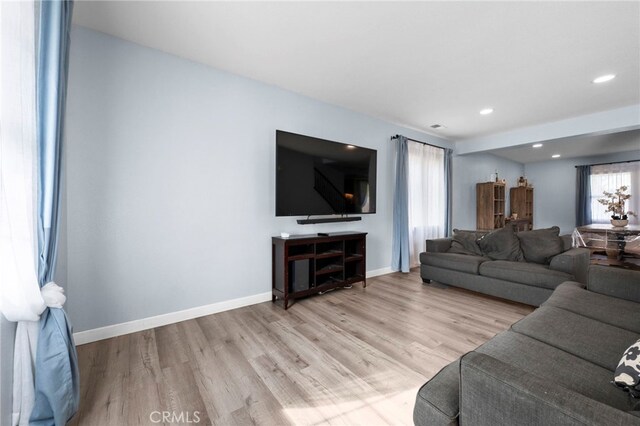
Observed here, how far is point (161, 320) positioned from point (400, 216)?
11.3ft

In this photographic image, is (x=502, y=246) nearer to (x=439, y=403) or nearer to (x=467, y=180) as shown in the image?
(x=467, y=180)

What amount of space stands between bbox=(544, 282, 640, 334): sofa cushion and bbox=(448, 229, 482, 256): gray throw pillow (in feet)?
5.34

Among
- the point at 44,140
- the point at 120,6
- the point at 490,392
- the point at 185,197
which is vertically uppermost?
the point at 120,6

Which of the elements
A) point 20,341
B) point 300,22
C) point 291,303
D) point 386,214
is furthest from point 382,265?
point 20,341

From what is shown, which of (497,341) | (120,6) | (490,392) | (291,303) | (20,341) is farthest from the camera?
(291,303)

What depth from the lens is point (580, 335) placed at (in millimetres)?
1358

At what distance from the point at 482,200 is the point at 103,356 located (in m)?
6.63

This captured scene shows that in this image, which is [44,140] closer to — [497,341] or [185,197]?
[185,197]

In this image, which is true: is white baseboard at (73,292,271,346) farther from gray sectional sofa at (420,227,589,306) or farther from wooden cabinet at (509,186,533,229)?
wooden cabinet at (509,186,533,229)

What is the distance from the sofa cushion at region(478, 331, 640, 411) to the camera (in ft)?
3.05

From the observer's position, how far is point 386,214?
4289 millimetres

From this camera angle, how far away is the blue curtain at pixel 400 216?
4258mm

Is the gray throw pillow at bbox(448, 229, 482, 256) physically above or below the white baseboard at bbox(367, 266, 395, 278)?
above

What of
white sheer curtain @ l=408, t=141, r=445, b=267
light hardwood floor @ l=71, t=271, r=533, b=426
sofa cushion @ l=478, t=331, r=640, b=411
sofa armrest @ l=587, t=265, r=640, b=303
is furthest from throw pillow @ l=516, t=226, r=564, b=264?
sofa cushion @ l=478, t=331, r=640, b=411
